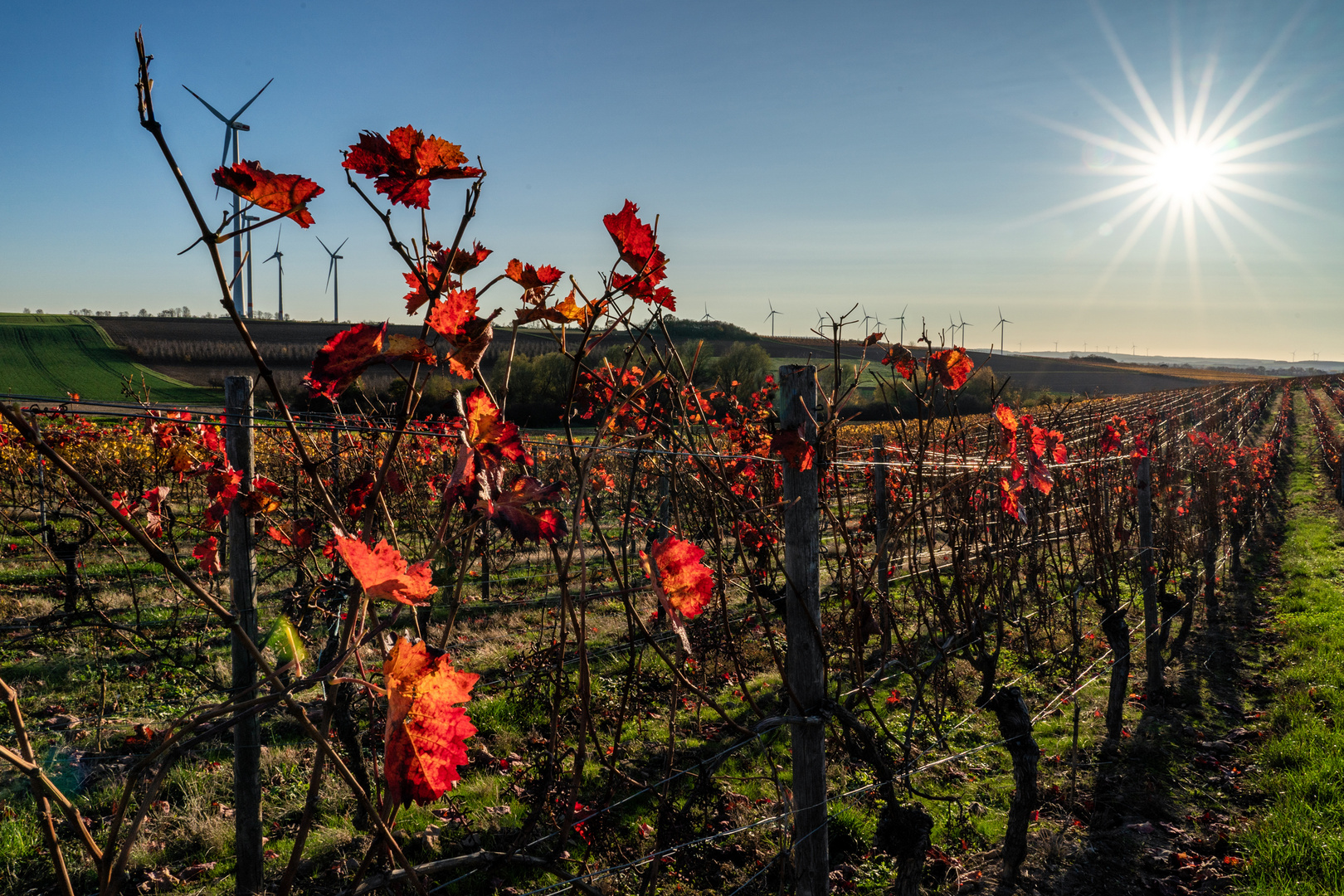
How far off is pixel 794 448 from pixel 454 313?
0.99 meters

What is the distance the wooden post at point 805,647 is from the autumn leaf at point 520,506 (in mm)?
846

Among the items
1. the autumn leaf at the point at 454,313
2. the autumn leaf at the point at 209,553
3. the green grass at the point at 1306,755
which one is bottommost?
the green grass at the point at 1306,755

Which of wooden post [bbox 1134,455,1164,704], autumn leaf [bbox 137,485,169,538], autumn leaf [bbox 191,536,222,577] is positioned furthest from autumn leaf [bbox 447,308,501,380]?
wooden post [bbox 1134,455,1164,704]

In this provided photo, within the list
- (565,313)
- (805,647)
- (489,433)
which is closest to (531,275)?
(565,313)

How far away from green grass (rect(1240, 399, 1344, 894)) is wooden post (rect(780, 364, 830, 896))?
2710mm

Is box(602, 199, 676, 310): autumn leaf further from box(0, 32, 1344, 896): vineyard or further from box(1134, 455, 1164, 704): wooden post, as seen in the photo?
box(1134, 455, 1164, 704): wooden post

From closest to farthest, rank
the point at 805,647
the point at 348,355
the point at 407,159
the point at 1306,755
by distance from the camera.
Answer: the point at 348,355 → the point at 407,159 → the point at 805,647 → the point at 1306,755

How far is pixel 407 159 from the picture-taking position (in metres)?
1.05

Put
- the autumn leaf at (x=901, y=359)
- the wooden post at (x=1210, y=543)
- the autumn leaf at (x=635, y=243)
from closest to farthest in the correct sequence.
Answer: the autumn leaf at (x=635, y=243)
the autumn leaf at (x=901, y=359)
the wooden post at (x=1210, y=543)

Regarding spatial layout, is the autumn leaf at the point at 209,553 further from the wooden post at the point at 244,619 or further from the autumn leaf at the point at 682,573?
the autumn leaf at the point at 682,573

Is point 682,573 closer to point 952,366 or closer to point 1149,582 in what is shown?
point 952,366

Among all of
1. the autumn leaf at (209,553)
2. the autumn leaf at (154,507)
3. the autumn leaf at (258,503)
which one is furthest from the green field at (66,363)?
the autumn leaf at (258,503)

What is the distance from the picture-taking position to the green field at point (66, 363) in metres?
30.5

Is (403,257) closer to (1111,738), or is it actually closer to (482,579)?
(1111,738)
